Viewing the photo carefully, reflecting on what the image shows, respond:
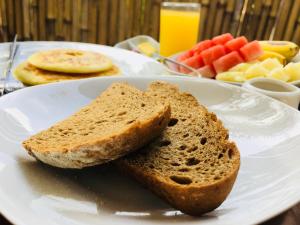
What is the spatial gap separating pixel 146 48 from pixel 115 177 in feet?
5.02

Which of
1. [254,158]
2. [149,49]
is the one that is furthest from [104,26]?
[254,158]

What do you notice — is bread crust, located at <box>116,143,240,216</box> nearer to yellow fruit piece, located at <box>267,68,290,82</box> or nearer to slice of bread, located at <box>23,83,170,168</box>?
slice of bread, located at <box>23,83,170,168</box>

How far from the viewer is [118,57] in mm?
1686

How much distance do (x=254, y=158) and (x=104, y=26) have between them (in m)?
2.18

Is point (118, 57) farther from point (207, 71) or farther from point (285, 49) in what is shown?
point (285, 49)

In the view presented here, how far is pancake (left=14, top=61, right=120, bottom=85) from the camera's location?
4.30ft

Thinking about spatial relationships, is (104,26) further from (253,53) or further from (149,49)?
(253,53)

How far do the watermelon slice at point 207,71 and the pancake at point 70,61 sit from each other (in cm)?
47

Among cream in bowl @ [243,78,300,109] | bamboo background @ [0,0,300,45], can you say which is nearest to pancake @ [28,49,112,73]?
cream in bowl @ [243,78,300,109]

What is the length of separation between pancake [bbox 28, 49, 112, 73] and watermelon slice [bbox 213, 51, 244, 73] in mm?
521

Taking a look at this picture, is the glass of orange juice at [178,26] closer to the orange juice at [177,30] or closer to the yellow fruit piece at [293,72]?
the orange juice at [177,30]

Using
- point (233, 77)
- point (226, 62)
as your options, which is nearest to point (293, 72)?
point (233, 77)

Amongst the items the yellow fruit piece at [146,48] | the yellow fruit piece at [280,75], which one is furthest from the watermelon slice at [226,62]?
the yellow fruit piece at [146,48]

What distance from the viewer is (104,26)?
2.71 metres
